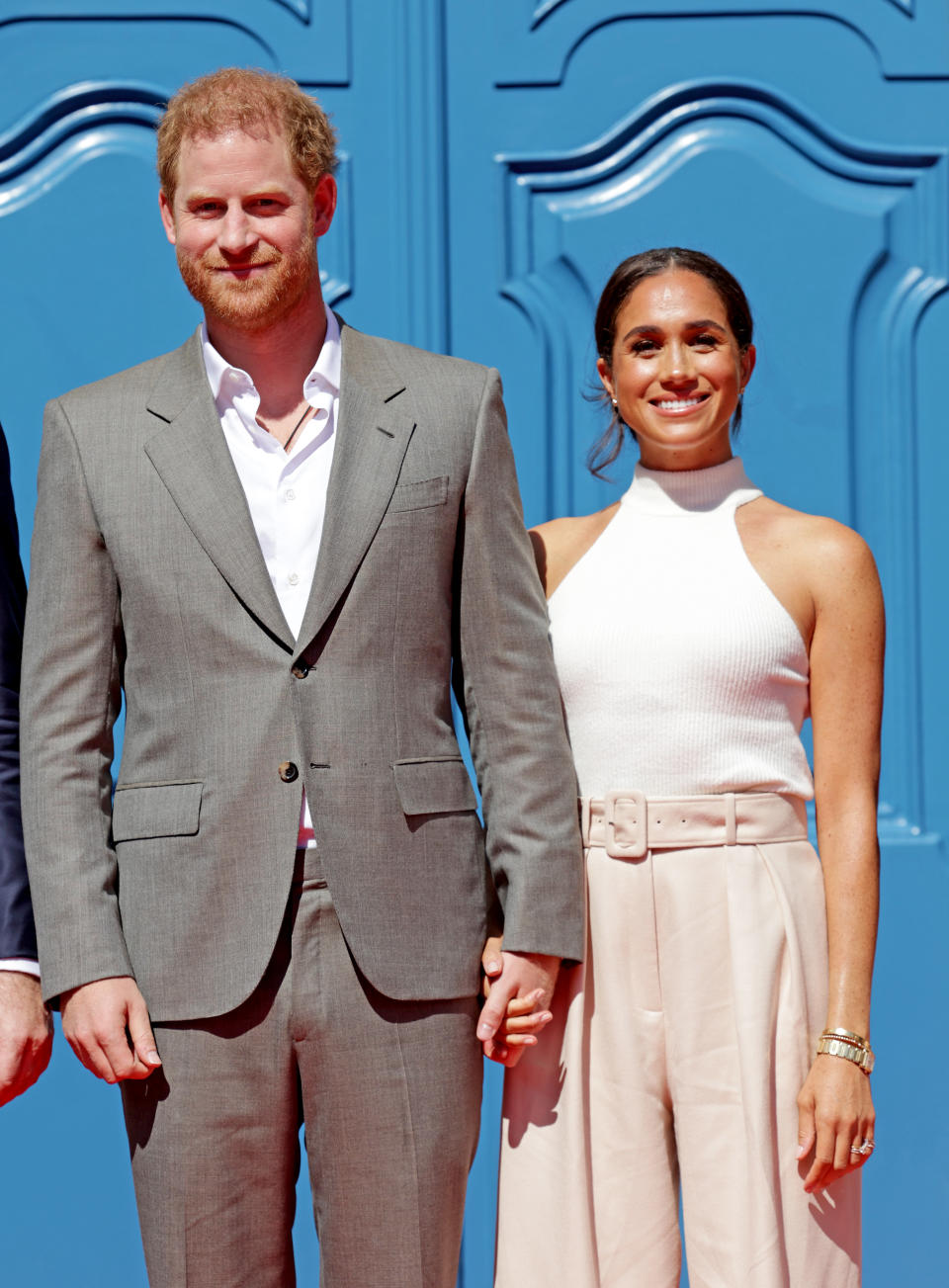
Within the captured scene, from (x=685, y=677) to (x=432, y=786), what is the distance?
0.36 meters

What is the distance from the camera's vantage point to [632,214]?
298cm

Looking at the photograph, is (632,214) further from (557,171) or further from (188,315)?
(188,315)

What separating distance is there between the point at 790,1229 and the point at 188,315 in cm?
193

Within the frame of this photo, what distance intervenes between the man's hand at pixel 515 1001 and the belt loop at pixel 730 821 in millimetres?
263

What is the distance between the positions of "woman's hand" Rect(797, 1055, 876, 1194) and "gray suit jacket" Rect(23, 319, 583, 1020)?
1.09 feet

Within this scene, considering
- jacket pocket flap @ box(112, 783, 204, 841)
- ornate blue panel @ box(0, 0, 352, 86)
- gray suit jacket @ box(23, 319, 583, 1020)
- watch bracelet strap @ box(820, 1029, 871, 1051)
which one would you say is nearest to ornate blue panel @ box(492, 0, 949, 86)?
ornate blue panel @ box(0, 0, 352, 86)

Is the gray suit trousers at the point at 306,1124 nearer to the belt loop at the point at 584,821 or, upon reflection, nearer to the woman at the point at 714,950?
the woman at the point at 714,950

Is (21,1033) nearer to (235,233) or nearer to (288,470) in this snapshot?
(288,470)

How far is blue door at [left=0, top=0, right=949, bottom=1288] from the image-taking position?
2955mm

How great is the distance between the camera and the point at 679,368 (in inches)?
84.3

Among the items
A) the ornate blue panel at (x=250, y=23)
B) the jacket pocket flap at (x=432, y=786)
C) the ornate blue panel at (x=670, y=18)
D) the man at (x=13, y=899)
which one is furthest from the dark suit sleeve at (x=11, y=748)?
the ornate blue panel at (x=670, y=18)

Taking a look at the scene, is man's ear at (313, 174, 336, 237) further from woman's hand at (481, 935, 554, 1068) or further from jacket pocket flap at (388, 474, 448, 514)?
woman's hand at (481, 935, 554, 1068)

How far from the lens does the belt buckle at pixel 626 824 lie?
199 cm

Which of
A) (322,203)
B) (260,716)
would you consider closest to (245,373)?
(322,203)
